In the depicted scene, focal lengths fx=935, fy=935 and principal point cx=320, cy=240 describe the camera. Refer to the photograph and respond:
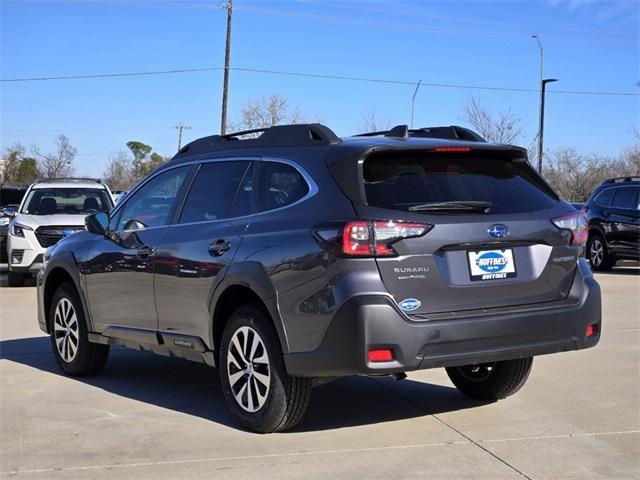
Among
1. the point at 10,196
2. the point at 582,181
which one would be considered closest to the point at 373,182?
the point at 10,196

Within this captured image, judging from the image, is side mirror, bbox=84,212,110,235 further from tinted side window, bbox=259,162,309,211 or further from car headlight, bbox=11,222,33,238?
car headlight, bbox=11,222,33,238

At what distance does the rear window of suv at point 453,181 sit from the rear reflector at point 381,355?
81 centimetres

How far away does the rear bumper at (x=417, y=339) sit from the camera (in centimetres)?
508

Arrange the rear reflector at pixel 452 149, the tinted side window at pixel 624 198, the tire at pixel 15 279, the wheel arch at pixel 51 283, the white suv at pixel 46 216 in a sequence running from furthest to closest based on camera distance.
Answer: the tinted side window at pixel 624 198
the tire at pixel 15 279
the white suv at pixel 46 216
the wheel arch at pixel 51 283
the rear reflector at pixel 452 149

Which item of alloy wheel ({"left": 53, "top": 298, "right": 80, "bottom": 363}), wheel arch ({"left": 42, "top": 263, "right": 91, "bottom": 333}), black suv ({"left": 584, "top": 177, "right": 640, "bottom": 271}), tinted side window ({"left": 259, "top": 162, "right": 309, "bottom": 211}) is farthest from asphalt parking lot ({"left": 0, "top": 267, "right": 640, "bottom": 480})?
black suv ({"left": 584, "top": 177, "right": 640, "bottom": 271})

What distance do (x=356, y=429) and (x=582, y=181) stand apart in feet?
160

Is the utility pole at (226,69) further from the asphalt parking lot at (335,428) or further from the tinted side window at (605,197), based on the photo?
the asphalt parking lot at (335,428)

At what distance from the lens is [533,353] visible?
5570mm

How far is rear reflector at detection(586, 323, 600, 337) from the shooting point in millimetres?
5848

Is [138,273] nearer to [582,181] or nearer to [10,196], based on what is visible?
[10,196]

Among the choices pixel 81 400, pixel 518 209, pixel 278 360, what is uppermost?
pixel 518 209

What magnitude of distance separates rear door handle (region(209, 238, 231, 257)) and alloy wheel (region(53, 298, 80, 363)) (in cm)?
221

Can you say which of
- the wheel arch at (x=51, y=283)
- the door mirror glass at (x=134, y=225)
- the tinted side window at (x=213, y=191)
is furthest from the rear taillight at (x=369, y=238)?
the wheel arch at (x=51, y=283)

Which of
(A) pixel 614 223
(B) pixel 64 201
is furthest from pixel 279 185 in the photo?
(A) pixel 614 223
